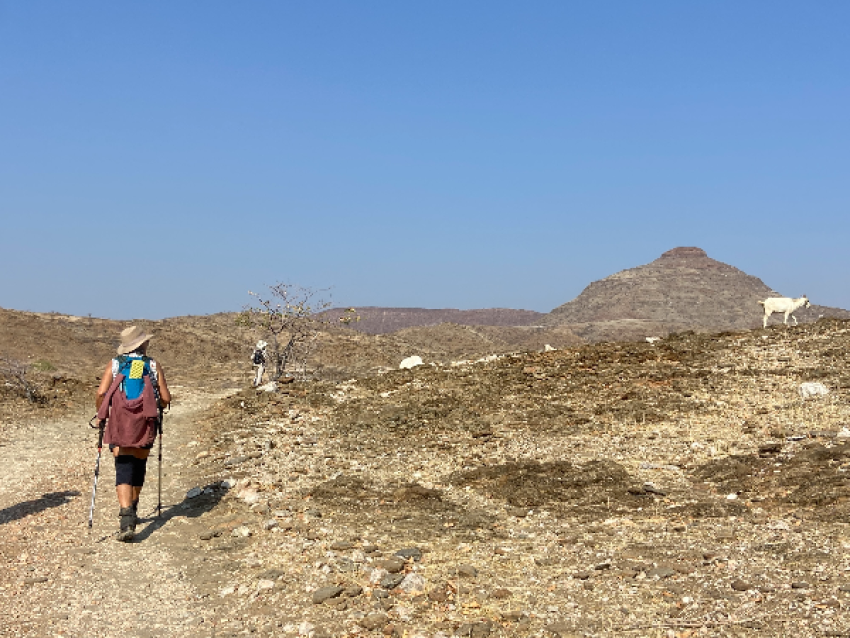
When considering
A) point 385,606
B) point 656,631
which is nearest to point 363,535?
point 385,606

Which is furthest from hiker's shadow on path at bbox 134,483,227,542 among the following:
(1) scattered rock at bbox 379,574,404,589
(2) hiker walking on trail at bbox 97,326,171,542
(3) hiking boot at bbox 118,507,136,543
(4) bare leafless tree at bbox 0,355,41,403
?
(4) bare leafless tree at bbox 0,355,41,403

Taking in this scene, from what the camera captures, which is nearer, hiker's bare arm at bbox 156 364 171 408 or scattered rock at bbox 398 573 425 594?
scattered rock at bbox 398 573 425 594

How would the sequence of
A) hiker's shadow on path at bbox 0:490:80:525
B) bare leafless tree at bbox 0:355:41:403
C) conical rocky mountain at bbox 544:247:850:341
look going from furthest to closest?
conical rocky mountain at bbox 544:247:850:341 < bare leafless tree at bbox 0:355:41:403 < hiker's shadow on path at bbox 0:490:80:525

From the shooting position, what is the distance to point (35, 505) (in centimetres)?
1019

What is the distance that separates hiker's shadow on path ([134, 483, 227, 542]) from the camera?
29.7ft

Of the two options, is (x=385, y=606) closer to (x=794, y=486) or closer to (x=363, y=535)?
(x=363, y=535)

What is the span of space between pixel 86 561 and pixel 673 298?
108 m

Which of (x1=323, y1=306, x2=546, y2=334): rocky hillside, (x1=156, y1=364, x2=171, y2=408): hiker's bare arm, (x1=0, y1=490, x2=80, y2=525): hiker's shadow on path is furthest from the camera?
(x1=323, y1=306, x2=546, y2=334): rocky hillside

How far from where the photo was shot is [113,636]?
591cm

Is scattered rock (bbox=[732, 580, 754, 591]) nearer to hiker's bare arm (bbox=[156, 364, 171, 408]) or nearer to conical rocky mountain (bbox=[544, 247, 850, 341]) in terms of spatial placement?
hiker's bare arm (bbox=[156, 364, 171, 408])

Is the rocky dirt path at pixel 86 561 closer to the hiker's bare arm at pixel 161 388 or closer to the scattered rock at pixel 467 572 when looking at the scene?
the hiker's bare arm at pixel 161 388

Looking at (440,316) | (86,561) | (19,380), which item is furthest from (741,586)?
(440,316)

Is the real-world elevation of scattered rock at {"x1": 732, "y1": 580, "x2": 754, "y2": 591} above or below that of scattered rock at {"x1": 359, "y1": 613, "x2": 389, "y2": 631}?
above

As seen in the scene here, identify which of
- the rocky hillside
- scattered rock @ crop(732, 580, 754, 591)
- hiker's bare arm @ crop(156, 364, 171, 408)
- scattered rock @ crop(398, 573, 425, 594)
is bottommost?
scattered rock @ crop(398, 573, 425, 594)
